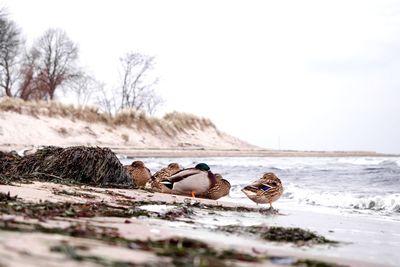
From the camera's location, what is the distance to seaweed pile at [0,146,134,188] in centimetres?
991

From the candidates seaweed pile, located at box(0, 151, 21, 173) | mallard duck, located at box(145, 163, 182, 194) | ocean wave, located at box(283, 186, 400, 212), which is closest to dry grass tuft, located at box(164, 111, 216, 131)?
ocean wave, located at box(283, 186, 400, 212)

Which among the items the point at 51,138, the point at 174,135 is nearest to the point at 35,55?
the point at 174,135

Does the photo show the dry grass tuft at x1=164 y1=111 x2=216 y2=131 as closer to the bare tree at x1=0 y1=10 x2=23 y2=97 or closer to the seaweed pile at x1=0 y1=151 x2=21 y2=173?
the bare tree at x1=0 y1=10 x2=23 y2=97

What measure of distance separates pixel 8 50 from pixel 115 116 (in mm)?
12836

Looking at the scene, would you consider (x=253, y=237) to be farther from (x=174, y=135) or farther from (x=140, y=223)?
(x=174, y=135)

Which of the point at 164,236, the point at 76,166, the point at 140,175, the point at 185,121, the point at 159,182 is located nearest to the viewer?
the point at 164,236

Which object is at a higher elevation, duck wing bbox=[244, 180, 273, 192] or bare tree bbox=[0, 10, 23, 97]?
bare tree bbox=[0, 10, 23, 97]

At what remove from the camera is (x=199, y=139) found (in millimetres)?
51312

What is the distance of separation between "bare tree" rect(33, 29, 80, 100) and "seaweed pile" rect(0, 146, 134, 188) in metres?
48.4

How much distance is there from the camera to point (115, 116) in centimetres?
4619

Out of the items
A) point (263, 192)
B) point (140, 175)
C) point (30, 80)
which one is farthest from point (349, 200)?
point (30, 80)

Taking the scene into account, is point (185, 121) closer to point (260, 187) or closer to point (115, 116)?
point (115, 116)

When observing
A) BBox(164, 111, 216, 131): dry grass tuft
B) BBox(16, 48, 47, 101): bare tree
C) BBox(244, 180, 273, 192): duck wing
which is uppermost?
BBox(16, 48, 47, 101): bare tree

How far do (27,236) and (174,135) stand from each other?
47.3 meters
